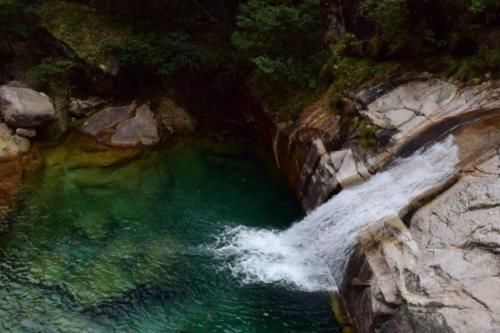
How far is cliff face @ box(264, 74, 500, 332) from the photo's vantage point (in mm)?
6305

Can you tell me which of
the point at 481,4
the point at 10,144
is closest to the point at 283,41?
the point at 481,4

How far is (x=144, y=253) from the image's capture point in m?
10.2

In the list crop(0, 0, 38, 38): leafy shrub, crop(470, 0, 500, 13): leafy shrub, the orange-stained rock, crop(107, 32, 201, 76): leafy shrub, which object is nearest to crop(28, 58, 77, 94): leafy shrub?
crop(0, 0, 38, 38): leafy shrub

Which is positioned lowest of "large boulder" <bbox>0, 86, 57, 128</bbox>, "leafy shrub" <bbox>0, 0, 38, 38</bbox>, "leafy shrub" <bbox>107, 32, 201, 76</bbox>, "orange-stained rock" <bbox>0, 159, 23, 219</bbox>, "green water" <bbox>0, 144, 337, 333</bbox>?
"green water" <bbox>0, 144, 337, 333</bbox>

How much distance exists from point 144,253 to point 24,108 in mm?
6747

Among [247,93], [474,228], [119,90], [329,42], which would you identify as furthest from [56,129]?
[474,228]

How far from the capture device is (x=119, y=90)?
16078mm

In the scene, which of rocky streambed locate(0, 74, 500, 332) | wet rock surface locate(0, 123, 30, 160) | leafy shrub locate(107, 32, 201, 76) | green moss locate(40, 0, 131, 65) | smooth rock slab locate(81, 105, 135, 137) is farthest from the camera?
green moss locate(40, 0, 131, 65)

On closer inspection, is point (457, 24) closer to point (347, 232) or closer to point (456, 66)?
point (456, 66)

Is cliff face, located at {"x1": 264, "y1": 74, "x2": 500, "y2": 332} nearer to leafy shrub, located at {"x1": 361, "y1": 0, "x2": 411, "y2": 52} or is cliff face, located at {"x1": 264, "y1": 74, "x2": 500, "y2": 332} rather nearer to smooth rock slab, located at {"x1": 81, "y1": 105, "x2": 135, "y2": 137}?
leafy shrub, located at {"x1": 361, "y1": 0, "x2": 411, "y2": 52}

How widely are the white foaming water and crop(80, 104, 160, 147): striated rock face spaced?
5584mm

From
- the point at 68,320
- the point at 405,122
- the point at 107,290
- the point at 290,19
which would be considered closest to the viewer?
the point at 68,320

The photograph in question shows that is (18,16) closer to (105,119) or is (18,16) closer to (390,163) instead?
(105,119)

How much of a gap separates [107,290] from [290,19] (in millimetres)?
8064
